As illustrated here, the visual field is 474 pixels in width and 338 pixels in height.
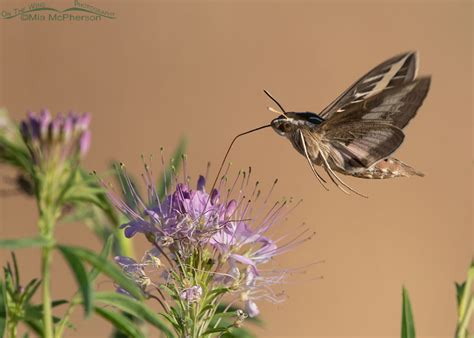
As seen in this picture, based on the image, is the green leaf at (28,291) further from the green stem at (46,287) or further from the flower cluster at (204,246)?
the flower cluster at (204,246)

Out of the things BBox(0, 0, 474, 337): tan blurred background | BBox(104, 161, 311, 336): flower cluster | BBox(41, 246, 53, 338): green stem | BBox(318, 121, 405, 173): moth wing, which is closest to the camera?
BBox(41, 246, 53, 338): green stem

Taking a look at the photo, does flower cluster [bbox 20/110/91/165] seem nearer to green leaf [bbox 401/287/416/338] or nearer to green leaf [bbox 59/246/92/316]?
green leaf [bbox 59/246/92/316]

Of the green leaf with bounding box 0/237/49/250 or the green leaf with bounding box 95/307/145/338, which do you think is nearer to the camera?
the green leaf with bounding box 0/237/49/250

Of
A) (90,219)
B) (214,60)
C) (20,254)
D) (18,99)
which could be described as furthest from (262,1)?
(90,219)

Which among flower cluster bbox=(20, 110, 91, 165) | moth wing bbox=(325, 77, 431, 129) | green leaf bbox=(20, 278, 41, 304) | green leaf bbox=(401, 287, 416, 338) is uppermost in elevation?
A: moth wing bbox=(325, 77, 431, 129)

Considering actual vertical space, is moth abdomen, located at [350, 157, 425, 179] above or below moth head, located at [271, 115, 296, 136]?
below

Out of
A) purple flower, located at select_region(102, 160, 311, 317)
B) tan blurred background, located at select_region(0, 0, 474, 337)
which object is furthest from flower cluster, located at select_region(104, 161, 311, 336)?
tan blurred background, located at select_region(0, 0, 474, 337)

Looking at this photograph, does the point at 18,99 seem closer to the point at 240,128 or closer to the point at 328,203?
the point at 240,128

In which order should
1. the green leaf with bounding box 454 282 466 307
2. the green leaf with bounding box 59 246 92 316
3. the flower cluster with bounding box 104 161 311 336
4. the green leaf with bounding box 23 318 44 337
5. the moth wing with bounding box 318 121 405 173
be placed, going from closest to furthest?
the green leaf with bounding box 59 246 92 316, the green leaf with bounding box 23 318 44 337, the flower cluster with bounding box 104 161 311 336, the green leaf with bounding box 454 282 466 307, the moth wing with bounding box 318 121 405 173

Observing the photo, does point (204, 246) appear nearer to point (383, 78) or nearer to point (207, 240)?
point (207, 240)
